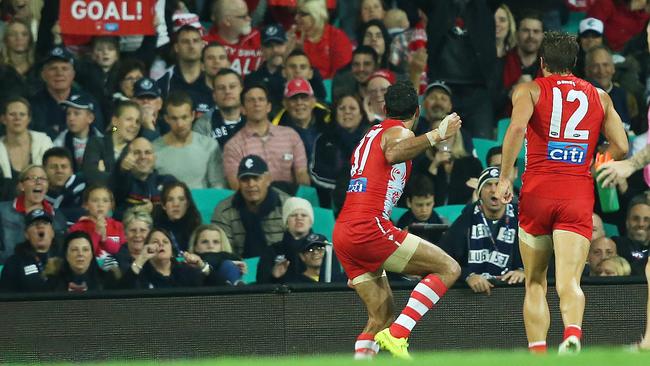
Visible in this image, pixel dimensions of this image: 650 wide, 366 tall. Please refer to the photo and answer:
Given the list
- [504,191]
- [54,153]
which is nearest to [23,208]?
[54,153]

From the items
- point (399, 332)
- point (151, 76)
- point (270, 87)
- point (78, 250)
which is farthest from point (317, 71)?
point (399, 332)

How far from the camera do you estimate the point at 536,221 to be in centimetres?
895

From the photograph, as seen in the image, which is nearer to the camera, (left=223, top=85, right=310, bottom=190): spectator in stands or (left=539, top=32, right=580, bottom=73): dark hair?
(left=539, top=32, right=580, bottom=73): dark hair

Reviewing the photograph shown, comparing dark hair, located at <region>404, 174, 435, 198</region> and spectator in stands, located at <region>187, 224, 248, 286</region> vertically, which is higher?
dark hair, located at <region>404, 174, 435, 198</region>

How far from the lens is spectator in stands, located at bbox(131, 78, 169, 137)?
13430 mm

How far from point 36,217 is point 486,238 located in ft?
12.5

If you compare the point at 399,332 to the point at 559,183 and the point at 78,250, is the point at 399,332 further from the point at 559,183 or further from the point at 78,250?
the point at 78,250

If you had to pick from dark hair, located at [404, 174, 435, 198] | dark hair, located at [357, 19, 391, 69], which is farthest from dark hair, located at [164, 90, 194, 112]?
dark hair, located at [404, 174, 435, 198]

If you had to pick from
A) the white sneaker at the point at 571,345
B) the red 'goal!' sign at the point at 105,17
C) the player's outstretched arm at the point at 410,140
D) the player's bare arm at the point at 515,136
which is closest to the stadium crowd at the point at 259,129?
the red 'goal!' sign at the point at 105,17

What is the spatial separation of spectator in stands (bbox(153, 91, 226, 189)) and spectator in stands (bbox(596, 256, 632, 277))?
146 inches

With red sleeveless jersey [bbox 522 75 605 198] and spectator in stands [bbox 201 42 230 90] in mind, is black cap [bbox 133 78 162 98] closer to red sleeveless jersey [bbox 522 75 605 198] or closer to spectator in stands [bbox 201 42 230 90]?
spectator in stands [bbox 201 42 230 90]

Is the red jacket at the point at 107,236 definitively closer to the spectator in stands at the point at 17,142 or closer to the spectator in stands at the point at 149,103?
the spectator in stands at the point at 17,142

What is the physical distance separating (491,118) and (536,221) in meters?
5.27

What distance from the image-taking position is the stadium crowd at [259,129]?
1192 cm
